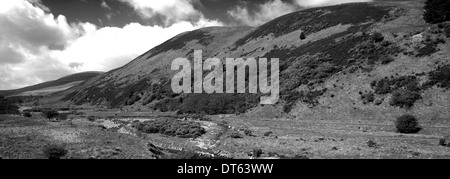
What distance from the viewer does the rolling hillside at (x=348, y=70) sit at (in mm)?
42312

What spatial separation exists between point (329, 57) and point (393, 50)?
12325 mm

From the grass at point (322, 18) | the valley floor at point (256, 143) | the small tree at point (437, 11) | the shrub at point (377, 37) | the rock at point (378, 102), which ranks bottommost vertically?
the valley floor at point (256, 143)

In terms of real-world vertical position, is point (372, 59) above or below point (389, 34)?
below

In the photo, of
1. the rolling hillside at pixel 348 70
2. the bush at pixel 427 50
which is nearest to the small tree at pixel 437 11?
the rolling hillside at pixel 348 70

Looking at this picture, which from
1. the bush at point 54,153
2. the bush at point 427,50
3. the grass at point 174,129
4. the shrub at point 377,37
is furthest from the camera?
the shrub at point 377,37

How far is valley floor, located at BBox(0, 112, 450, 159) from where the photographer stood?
21859mm

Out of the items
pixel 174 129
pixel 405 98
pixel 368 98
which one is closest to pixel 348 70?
pixel 368 98

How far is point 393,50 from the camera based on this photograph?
53.6 metres

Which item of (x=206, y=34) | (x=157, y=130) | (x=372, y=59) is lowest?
(x=157, y=130)

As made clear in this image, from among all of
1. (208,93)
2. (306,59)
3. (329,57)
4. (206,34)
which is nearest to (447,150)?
(329,57)

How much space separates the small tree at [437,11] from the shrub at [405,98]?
25.9 m

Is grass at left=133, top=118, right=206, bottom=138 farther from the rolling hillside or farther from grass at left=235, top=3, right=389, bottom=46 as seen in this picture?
grass at left=235, top=3, right=389, bottom=46

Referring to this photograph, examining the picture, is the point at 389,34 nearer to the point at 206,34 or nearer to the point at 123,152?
the point at 123,152

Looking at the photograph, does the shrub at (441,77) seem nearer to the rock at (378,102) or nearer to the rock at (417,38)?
the rock at (378,102)
